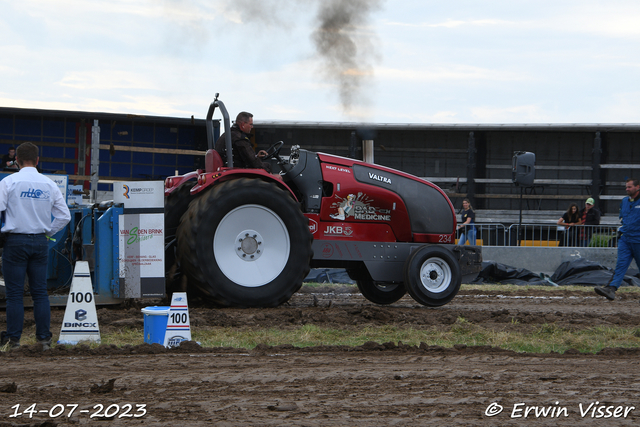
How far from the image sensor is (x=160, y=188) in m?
7.22

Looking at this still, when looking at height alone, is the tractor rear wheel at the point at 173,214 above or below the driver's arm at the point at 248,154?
below

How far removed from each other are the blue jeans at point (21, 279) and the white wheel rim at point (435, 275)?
4236 mm

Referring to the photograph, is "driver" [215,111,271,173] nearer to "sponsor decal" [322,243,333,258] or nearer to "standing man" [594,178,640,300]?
"sponsor decal" [322,243,333,258]

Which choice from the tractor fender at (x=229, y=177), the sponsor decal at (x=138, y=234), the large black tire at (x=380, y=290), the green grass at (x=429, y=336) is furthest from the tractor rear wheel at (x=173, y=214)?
the large black tire at (x=380, y=290)

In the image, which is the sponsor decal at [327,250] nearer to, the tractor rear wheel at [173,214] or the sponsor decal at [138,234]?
the tractor rear wheel at [173,214]

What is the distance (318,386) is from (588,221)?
13.0 m

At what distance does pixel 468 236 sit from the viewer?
15688 millimetres

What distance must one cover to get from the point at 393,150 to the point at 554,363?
48.6 feet

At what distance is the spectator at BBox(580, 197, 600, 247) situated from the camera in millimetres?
15312

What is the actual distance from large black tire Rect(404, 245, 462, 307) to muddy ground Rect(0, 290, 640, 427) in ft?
8.04

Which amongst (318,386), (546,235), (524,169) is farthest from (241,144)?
(546,235)

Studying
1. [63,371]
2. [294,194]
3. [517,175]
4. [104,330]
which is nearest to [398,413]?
[63,371]

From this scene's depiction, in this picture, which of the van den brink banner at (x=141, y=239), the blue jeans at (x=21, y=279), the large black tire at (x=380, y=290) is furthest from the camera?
the large black tire at (x=380, y=290)

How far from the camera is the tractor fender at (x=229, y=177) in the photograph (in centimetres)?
768
